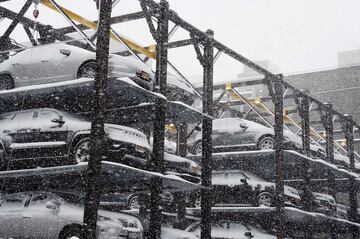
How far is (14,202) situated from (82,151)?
2217 mm

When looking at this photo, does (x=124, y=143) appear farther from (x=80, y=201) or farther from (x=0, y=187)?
(x=0, y=187)

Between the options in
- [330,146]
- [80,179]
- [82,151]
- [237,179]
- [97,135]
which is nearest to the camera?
[97,135]

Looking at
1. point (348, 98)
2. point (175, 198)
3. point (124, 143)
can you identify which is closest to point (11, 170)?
point (124, 143)

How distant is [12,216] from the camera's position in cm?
1095

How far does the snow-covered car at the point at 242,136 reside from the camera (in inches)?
653

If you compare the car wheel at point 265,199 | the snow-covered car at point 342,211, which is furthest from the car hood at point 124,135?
the snow-covered car at point 342,211

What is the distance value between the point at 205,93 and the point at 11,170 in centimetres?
556

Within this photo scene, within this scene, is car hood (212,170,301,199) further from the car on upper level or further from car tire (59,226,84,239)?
car tire (59,226,84,239)

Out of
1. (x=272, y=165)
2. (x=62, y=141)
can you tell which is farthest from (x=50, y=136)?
(x=272, y=165)

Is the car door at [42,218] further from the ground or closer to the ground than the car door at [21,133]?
closer to the ground

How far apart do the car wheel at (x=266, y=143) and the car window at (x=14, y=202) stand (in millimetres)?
8042

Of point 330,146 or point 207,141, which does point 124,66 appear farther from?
point 330,146

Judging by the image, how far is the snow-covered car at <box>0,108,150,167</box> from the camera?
10328 mm

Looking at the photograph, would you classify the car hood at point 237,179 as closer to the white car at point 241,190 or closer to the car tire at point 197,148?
the white car at point 241,190
